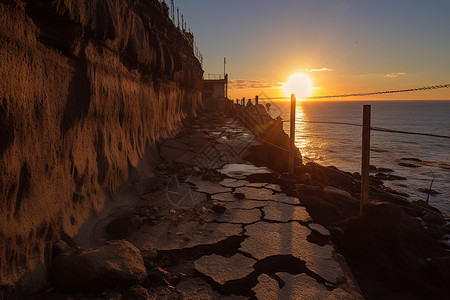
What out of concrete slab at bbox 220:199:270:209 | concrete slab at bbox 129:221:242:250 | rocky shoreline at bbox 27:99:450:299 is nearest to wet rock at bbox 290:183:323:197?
rocky shoreline at bbox 27:99:450:299

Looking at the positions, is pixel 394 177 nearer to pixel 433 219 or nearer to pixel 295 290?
pixel 433 219

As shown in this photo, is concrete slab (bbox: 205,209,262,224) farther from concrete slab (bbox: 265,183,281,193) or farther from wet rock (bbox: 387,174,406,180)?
wet rock (bbox: 387,174,406,180)

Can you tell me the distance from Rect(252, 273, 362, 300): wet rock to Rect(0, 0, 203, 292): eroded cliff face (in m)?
1.48

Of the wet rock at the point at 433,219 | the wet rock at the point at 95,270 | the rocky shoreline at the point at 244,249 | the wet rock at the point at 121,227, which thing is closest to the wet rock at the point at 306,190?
the rocky shoreline at the point at 244,249

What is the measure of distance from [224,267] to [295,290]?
22.3 inches

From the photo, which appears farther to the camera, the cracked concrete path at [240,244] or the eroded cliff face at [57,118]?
the cracked concrete path at [240,244]

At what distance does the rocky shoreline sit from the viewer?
1949 mm

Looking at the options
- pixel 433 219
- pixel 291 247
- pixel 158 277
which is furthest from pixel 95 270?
pixel 433 219

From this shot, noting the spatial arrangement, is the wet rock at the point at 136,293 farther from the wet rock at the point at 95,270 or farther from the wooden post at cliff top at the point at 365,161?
the wooden post at cliff top at the point at 365,161

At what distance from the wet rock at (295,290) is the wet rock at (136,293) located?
0.74 m

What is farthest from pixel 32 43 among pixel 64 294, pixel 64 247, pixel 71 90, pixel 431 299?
pixel 431 299

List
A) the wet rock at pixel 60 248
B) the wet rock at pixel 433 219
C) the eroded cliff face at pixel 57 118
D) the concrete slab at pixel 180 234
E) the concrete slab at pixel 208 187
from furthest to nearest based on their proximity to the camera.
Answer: the wet rock at pixel 433 219
the concrete slab at pixel 208 187
the concrete slab at pixel 180 234
the wet rock at pixel 60 248
the eroded cliff face at pixel 57 118

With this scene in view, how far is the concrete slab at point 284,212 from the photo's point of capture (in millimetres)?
3332

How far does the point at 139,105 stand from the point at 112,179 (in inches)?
70.4
